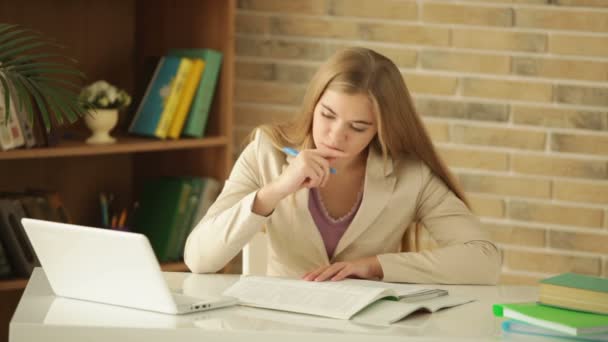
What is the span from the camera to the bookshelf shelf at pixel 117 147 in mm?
2764

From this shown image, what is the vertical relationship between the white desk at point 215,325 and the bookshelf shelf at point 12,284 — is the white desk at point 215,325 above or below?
above

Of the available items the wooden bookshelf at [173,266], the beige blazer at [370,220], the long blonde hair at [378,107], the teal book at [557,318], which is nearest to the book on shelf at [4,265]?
the wooden bookshelf at [173,266]

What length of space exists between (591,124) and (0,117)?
1.93 meters

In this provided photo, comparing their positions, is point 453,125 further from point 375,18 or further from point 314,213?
point 314,213

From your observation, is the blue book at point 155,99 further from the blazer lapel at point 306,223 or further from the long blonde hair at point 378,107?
the blazer lapel at point 306,223

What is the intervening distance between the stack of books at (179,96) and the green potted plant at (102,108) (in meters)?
0.15

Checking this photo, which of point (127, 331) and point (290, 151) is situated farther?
point (290, 151)

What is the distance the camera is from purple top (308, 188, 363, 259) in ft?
7.45

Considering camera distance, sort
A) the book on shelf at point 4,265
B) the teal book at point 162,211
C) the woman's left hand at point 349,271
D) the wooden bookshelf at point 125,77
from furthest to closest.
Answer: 1. the teal book at point 162,211
2. the wooden bookshelf at point 125,77
3. the book on shelf at point 4,265
4. the woman's left hand at point 349,271

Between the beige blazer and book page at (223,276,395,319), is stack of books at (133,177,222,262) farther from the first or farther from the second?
book page at (223,276,395,319)

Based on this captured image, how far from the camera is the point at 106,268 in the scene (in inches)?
64.7

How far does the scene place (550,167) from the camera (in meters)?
3.22

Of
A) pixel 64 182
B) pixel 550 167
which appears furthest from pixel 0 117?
pixel 550 167

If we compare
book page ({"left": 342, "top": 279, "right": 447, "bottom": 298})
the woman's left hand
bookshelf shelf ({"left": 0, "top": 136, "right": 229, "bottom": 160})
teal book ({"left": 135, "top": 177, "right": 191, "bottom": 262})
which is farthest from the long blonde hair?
teal book ({"left": 135, "top": 177, "right": 191, "bottom": 262})
